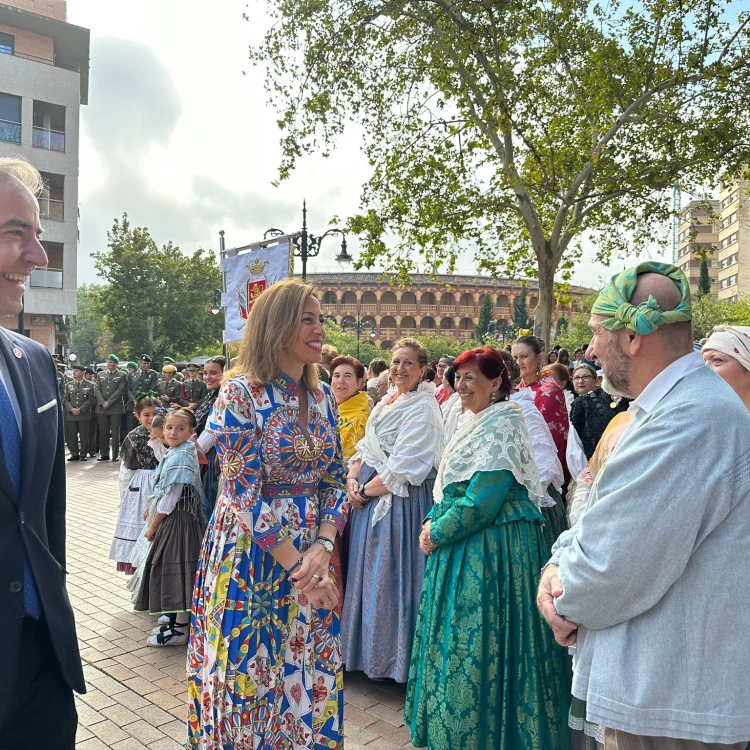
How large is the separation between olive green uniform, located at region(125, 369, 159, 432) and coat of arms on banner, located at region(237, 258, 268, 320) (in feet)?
33.5

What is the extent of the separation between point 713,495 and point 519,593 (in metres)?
1.72

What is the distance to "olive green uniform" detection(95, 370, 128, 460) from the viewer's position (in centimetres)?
1513

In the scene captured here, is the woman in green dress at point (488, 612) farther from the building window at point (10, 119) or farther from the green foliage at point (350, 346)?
the green foliage at point (350, 346)

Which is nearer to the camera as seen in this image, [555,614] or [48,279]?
[555,614]

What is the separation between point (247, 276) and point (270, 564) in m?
3.94

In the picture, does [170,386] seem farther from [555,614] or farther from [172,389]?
[555,614]

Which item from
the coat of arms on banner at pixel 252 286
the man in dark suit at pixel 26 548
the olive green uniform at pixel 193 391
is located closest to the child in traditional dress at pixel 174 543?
the coat of arms on banner at pixel 252 286

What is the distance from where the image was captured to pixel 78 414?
15.1 meters

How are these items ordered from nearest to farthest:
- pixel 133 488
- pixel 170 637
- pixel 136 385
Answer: pixel 170 637, pixel 133 488, pixel 136 385

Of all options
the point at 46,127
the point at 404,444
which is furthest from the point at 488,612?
the point at 46,127

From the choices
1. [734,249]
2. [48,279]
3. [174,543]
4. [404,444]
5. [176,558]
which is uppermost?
[734,249]

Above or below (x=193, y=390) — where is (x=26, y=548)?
below

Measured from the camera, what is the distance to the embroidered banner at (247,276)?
579 cm

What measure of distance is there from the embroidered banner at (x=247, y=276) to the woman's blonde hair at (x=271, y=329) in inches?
117
